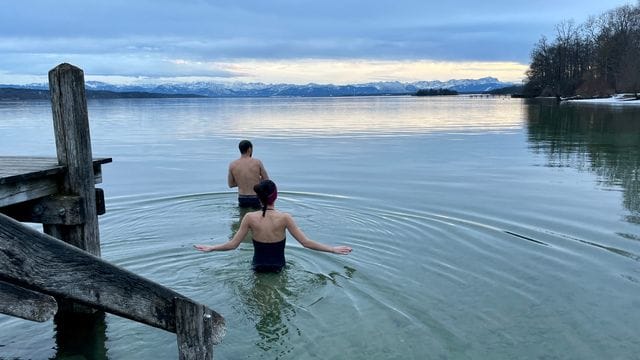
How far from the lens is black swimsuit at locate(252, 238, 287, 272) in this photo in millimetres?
7652

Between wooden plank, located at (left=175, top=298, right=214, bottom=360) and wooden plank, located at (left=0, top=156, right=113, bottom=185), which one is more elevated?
wooden plank, located at (left=0, top=156, right=113, bottom=185)

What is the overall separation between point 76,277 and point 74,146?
2722mm

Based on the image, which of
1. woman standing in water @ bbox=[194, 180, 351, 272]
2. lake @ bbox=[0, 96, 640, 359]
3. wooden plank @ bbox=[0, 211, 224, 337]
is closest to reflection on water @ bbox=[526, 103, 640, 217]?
lake @ bbox=[0, 96, 640, 359]

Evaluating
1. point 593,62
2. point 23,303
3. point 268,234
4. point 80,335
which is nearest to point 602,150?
point 268,234

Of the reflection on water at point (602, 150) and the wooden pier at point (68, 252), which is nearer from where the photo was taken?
the wooden pier at point (68, 252)

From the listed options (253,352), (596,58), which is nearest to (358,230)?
(253,352)

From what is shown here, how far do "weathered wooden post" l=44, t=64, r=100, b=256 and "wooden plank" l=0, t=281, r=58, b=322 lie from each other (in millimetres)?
2471

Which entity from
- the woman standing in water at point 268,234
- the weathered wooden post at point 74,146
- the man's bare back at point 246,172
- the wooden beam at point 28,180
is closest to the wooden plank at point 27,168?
the wooden beam at point 28,180

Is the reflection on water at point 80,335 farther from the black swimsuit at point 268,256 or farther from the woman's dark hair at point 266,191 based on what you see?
the woman's dark hair at point 266,191

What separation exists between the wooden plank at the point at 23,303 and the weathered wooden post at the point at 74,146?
8.11 feet

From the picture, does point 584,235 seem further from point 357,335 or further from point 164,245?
point 164,245

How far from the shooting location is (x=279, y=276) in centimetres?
790

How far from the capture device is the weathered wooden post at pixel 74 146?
5.84 meters

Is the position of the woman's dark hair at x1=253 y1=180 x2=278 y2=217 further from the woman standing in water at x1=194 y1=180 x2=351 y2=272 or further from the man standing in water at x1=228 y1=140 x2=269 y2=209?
the man standing in water at x1=228 y1=140 x2=269 y2=209
